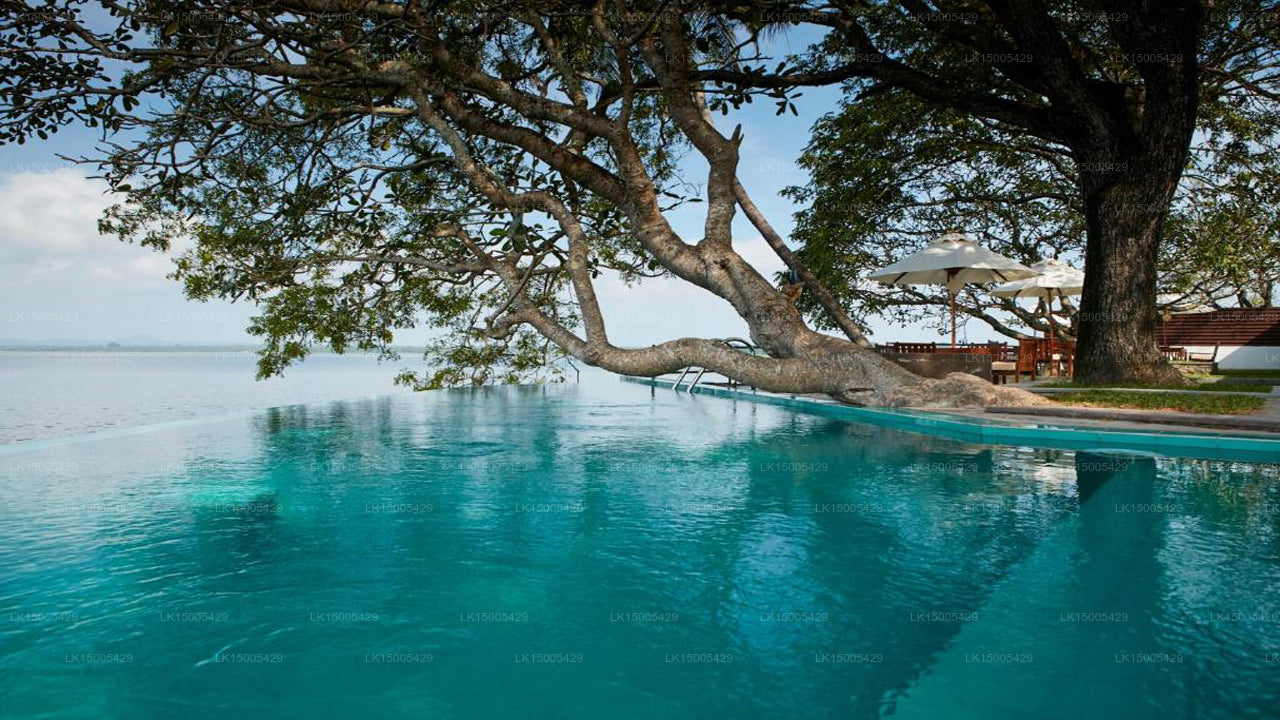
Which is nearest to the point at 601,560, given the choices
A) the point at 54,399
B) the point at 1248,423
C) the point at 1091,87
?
the point at 1248,423

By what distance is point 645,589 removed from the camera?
3881 millimetres

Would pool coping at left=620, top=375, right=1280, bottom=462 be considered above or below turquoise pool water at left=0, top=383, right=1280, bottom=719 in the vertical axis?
above

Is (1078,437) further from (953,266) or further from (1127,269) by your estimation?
(953,266)

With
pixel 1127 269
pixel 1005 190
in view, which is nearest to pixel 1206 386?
pixel 1127 269

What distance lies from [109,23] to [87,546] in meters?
6.90

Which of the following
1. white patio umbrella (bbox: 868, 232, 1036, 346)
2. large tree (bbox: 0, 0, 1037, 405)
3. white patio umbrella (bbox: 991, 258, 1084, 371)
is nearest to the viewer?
large tree (bbox: 0, 0, 1037, 405)

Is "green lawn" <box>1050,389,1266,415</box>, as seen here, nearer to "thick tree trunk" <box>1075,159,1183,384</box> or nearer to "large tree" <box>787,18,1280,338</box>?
"thick tree trunk" <box>1075,159,1183,384</box>

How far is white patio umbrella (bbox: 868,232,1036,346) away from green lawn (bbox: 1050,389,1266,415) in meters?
3.21

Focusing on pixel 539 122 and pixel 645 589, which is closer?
pixel 645 589

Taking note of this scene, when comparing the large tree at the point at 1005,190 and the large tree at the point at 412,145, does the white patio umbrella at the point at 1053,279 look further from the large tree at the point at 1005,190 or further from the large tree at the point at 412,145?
the large tree at the point at 412,145

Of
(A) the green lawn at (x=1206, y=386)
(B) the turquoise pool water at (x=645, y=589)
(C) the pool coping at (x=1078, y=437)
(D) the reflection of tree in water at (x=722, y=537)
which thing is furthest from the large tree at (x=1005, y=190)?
(B) the turquoise pool water at (x=645, y=589)

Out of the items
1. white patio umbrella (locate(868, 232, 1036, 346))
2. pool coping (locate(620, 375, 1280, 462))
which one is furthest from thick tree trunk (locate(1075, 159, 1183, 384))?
pool coping (locate(620, 375, 1280, 462))

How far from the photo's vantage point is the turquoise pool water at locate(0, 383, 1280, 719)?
9.09 feet

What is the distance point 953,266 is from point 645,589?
416 inches
